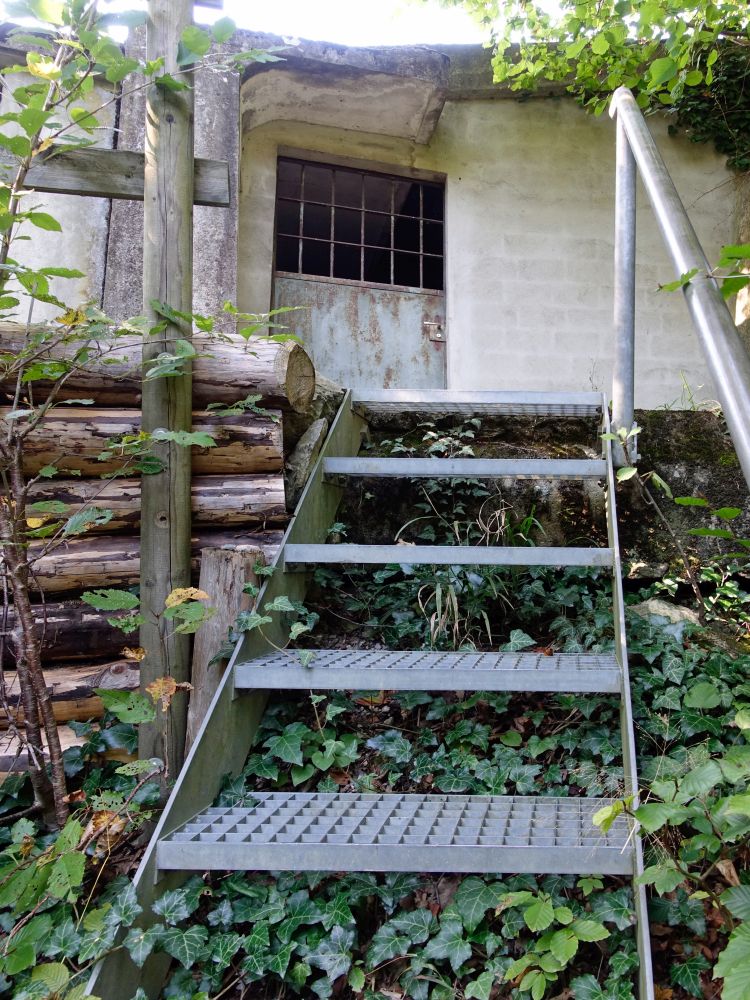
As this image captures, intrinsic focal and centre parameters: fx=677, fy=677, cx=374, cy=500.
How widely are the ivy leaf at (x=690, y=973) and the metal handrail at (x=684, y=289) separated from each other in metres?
0.92

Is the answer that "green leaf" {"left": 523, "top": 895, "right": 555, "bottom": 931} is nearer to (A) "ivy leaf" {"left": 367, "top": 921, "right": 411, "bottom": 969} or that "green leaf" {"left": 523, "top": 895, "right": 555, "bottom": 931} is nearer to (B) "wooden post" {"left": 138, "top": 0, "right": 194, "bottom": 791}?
(A) "ivy leaf" {"left": 367, "top": 921, "right": 411, "bottom": 969}

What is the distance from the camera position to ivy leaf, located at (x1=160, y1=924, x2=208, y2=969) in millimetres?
1269

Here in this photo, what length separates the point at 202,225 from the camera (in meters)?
4.24

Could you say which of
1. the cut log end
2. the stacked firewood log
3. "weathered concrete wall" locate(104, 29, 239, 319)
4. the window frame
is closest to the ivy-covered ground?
the stacked firewood log

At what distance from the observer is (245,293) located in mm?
4945

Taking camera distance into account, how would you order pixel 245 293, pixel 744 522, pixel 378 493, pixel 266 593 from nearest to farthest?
pixel 266 593
pixel 744 522
pixel 378 493
pixel 245 293

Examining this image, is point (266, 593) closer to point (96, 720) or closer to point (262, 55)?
point (96, 720)

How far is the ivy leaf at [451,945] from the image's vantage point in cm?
129

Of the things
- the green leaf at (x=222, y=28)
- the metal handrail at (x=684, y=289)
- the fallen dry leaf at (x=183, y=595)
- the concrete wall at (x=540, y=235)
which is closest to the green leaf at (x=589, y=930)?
the metal handrail at (x=684, y=289)

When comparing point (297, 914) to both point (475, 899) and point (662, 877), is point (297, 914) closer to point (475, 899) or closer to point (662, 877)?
point (475, 899)

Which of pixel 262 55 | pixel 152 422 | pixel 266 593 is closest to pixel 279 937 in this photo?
pixel 266 593

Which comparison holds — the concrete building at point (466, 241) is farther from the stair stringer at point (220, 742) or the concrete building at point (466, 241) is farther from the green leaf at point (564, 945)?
the green leaf at point (564, 945)

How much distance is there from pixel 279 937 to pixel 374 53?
194 inches

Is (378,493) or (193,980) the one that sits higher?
(378,493)
